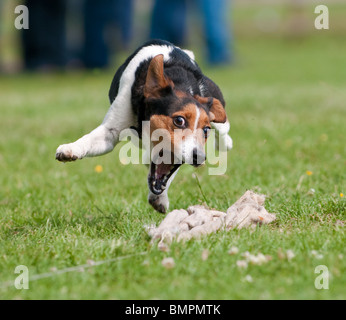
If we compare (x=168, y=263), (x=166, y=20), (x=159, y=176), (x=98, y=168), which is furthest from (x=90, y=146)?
(x=166, y=20)

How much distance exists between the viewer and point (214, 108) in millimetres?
4340

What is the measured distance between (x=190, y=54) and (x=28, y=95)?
7941 millimetres

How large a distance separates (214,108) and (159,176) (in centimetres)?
57

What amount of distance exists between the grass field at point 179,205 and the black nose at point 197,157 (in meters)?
0.47

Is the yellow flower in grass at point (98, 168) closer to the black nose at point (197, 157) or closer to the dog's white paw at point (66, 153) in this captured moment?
the dog's white paw at point (66, 153)

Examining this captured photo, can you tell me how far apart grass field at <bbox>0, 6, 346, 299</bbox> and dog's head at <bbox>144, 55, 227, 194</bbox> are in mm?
492

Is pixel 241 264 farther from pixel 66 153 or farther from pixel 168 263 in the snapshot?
pixel 66 153

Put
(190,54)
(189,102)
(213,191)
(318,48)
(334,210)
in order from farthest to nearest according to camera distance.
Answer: (318,48) → (213,191) → (190,54) → (334,210) → (189,102)

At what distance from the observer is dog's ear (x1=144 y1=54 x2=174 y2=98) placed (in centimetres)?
411

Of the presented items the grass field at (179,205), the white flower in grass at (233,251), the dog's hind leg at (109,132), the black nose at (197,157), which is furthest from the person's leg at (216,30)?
the white flower in grass at (233,251)

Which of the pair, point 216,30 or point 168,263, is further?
point 216,30

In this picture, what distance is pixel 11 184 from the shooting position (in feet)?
20.2
